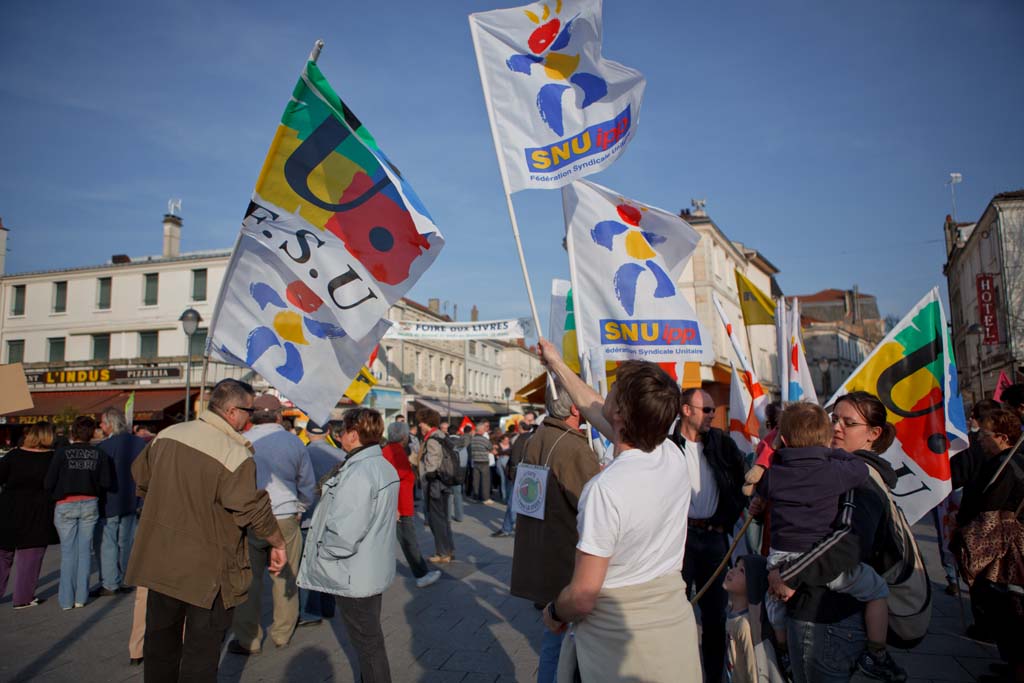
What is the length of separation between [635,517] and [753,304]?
670 cm

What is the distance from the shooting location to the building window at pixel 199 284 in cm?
3622

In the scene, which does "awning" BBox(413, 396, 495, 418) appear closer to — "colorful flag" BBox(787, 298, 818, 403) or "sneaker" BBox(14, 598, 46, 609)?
"sneaker" BBox(14, 598, 46, 609)

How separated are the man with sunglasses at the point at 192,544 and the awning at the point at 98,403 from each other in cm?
2940

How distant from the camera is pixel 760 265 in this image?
53531 mm

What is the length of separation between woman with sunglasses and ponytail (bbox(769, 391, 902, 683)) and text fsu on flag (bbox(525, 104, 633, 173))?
315cm

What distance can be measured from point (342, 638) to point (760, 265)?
52.9 m

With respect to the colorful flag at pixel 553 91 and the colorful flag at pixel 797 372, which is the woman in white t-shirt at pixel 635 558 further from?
the colorful flag at pixel 797 372

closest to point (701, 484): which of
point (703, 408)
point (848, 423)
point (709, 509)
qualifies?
point (709, 509)

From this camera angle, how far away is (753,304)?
27.3 ft

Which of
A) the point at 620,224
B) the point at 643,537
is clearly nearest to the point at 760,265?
the point at 620,224

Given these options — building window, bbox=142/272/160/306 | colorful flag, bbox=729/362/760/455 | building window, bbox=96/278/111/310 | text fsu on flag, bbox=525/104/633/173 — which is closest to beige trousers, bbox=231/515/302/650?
text fsu on flag, bbox=525/104/633/173

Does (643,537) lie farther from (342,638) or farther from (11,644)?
(11,644)

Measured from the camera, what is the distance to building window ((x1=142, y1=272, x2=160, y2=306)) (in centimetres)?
3691

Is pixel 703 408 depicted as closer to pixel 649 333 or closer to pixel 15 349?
pixel 649 333
